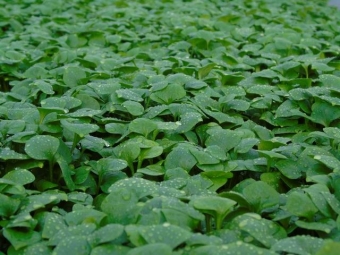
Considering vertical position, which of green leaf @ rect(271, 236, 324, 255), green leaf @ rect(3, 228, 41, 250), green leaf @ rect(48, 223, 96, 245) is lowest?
green leaf @ rect(3, 228, 41, 250)

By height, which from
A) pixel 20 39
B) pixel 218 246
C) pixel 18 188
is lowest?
pixel 20 39

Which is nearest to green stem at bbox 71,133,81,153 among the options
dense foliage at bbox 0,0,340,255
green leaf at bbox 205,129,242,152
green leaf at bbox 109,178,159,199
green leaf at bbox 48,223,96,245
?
dense foliage at bbox 0,0,340,255

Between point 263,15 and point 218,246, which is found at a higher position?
point 218,246

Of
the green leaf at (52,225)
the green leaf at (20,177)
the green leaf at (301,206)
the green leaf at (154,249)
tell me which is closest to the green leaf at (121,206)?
the green leaf at (52,225)

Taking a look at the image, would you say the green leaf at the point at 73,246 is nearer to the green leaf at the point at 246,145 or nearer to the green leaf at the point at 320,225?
the green leaf at the point at 320,225

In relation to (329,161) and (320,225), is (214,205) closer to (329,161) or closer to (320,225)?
(320,225)

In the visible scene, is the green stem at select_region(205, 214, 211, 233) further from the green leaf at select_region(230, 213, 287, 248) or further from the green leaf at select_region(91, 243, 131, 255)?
the green leaf at select_region(91, 243, 131, 255)

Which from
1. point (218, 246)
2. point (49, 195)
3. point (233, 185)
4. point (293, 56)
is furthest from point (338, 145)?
point (293, 56)

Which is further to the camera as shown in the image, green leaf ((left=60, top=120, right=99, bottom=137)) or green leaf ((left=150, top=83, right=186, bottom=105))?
green leaf ((left=150, top=83, right=186, bottom=105))

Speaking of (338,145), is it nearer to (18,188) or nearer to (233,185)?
(233,185)
